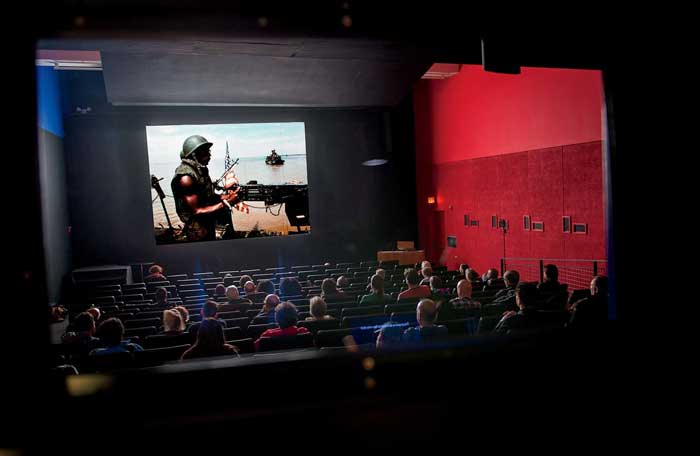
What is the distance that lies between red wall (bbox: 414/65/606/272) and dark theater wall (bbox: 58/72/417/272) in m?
0.88

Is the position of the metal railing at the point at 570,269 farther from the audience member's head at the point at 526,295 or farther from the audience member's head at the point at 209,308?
the audience member's head at the point at 209,308

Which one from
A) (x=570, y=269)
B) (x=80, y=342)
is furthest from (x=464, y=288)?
(x=570, y=269)

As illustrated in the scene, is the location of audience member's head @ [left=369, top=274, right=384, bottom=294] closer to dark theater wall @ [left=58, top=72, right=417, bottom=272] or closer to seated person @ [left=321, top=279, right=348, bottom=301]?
seated person @ [left=321, top=279, right=348, bottom=301]

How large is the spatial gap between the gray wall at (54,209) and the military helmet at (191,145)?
2.80m

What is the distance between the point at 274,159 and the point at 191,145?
218cm

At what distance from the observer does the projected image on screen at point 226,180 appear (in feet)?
43.2

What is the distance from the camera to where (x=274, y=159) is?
45.3ft

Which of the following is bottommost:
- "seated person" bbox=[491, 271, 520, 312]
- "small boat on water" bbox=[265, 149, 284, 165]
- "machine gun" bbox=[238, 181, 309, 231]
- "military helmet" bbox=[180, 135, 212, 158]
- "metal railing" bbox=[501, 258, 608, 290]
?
"metal railing" bbox=[501, 258, 608, 290]

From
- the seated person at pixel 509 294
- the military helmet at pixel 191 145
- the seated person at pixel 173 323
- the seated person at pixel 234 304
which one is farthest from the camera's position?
the military helmet at pixel 191 145

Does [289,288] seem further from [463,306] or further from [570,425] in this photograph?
[570,425]

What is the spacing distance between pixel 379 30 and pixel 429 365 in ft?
3.96

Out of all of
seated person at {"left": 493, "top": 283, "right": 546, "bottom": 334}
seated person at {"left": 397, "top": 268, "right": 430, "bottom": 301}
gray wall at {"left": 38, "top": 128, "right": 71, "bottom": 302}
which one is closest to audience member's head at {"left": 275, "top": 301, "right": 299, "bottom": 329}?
seated person at {"left": 493, "top": 283, "right": 546, "bottom": 334}

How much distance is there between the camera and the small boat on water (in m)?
13.7

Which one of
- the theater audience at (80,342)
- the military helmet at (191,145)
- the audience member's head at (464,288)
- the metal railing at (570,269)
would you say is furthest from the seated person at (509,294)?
the military helmet at (191,145)
